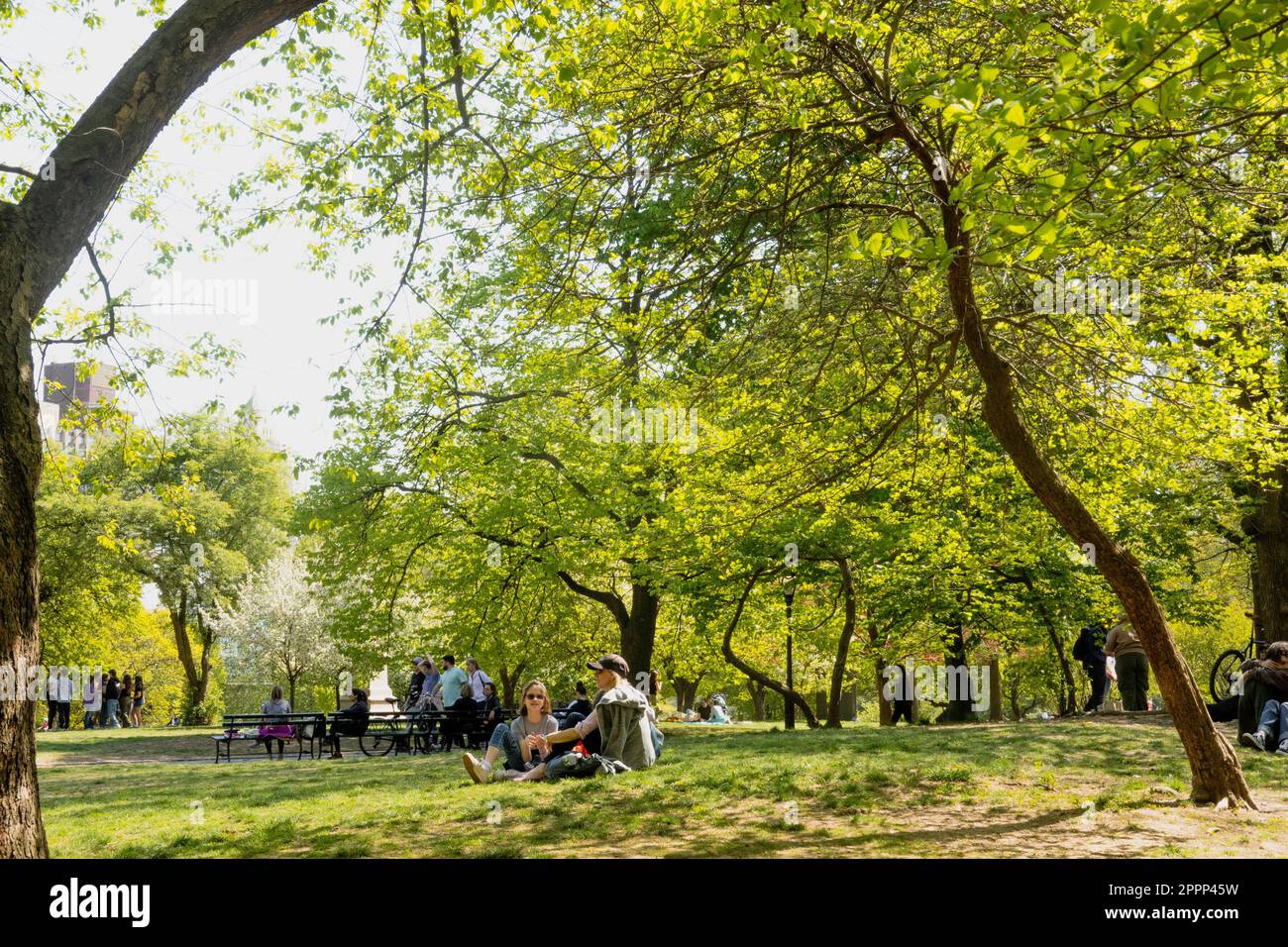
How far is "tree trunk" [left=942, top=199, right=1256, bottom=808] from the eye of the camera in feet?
28.4

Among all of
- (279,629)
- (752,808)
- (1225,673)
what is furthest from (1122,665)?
(279,629)

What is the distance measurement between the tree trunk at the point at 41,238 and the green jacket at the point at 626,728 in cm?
578

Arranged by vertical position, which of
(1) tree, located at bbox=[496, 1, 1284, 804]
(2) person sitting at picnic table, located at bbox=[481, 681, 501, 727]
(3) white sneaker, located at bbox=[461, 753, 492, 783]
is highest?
(1) tree, located at bbox=[496, 1, 1284, 804]

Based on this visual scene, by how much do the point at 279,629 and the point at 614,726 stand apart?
1495 inches

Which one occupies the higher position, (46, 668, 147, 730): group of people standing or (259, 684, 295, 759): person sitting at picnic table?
(259, 684, 295, 759): person sitting at picnic table

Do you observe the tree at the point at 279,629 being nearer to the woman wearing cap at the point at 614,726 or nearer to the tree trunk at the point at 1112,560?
the woman wearing cap at the point at 614,726

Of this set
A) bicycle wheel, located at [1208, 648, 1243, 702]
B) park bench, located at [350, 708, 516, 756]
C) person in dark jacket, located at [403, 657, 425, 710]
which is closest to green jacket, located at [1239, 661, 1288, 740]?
bicycle wheel, located at [1208, 648, 1243, 702]

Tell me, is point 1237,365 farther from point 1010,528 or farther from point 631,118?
point 631,118

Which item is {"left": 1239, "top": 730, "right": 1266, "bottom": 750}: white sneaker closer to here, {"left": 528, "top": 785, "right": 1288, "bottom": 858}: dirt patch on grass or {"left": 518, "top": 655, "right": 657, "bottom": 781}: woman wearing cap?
{"left": 528, "top": 785, "right": 1288, "bottom": 858}: dirt patch on grass

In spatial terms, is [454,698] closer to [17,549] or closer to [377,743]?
[377,743]

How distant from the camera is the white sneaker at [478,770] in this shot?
10859mm

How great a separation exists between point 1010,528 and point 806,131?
10443 millimetres

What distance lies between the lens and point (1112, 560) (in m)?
9.20

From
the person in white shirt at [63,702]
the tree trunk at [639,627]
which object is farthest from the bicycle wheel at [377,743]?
the person in white shirt at [63,702]
